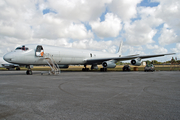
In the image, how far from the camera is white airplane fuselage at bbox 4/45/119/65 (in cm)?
1538

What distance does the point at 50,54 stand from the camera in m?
18.4

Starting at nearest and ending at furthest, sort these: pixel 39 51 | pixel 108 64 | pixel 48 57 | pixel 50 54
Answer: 1. pixel 39 51
2. pixel 48 57
3. pixel 50 54
4. pixel 108 64

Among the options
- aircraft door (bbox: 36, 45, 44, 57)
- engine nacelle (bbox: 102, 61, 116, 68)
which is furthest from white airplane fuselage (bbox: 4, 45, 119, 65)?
engine nacelle (bbox: 102, 61, 116, 68)

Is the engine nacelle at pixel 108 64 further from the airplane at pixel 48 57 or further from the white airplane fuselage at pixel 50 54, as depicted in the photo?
the white airplane fuselage at pixel 50 54

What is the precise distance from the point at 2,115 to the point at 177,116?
4475 mm

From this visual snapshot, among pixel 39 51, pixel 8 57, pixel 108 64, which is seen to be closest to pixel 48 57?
pixel 39 51

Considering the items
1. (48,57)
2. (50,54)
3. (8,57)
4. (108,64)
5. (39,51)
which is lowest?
(108,64)

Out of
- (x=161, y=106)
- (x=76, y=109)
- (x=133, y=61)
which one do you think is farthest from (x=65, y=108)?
(x=133, y=61)

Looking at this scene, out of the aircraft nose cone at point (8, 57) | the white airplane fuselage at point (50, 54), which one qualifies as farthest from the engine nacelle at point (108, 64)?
the aircraft nose cone at point (8, 57)

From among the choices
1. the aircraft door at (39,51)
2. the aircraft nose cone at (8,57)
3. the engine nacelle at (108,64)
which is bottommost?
the engine nacelle at (108,64)

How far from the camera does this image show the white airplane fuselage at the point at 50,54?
1538cm

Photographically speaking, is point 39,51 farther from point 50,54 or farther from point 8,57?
point 8,57

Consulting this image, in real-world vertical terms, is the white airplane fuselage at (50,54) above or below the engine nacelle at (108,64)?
above

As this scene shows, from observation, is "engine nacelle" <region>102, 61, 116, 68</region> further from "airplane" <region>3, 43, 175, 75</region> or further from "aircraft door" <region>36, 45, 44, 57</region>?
"aircraft door" <region>36, 45, 44, 57</region>
